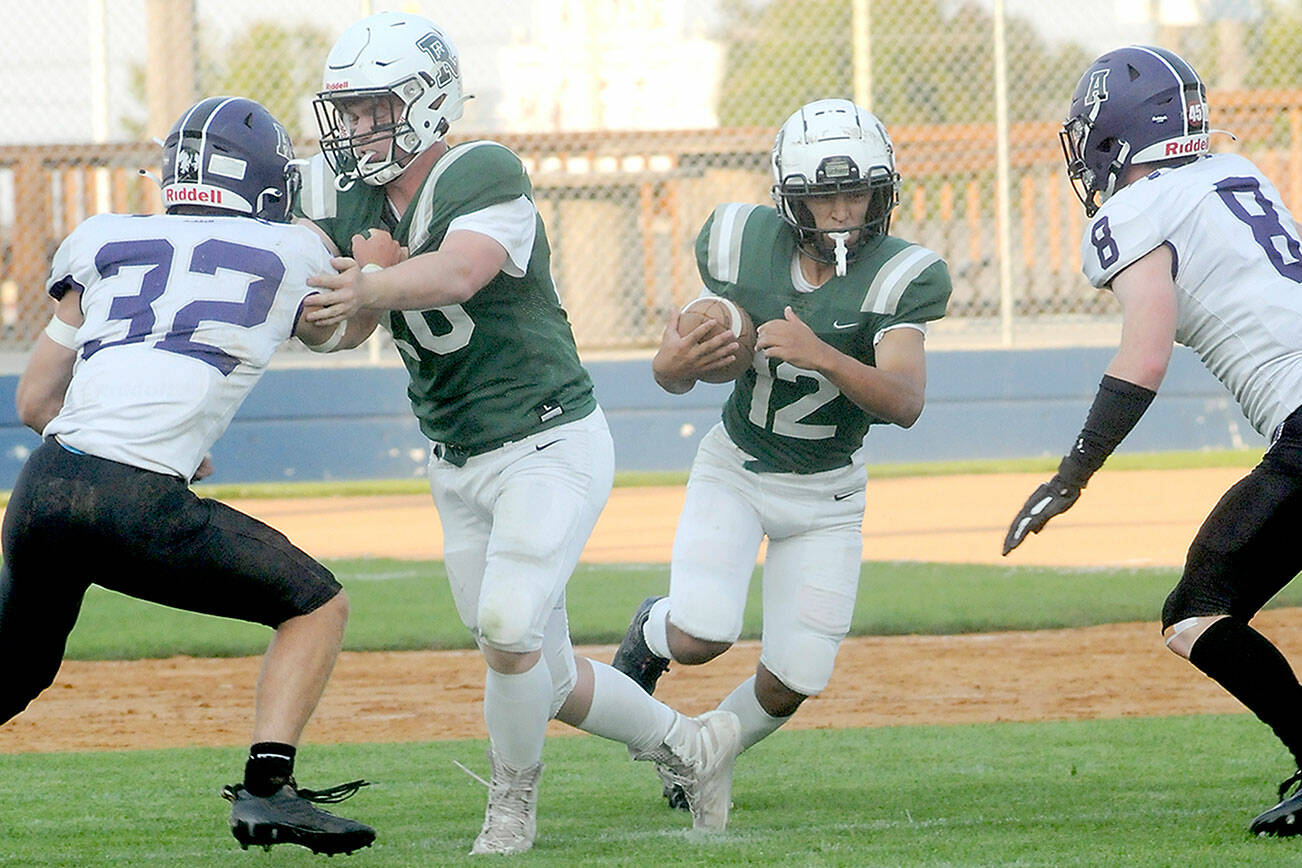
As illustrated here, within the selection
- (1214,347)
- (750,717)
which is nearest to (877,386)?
(1214,347)

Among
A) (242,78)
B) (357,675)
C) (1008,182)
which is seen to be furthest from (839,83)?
(357,675)

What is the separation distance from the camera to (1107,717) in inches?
232

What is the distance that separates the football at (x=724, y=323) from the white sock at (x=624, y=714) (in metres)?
0.83

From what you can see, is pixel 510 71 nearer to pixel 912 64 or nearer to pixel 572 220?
pixel 572 220

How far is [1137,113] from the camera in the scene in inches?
163

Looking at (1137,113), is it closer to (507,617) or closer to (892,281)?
Result: (892,281)

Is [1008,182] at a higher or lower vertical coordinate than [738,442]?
lower

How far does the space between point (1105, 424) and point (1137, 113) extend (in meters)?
0.80

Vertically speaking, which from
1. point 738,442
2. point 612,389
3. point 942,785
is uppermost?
point 738,442

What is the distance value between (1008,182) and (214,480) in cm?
728

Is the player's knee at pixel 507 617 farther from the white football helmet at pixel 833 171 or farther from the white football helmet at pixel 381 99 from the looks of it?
the white football helmet at pixel 833 171

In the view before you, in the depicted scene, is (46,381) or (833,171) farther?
(833,171)

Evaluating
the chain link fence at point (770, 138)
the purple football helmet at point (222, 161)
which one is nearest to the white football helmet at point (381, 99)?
the purple football helmet at point (222, 161)

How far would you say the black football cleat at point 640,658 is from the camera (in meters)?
4.92
